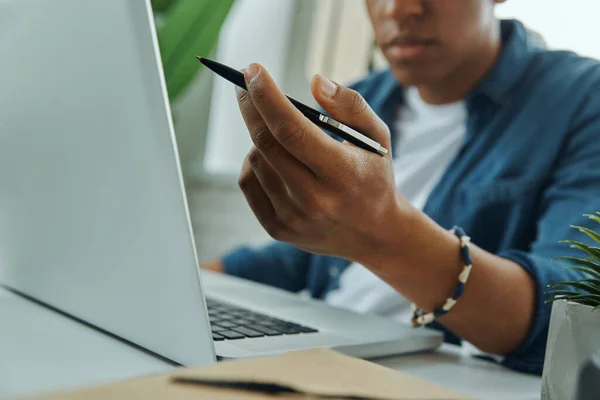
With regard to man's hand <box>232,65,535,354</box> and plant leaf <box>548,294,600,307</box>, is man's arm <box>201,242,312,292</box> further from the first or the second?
plant leaf <box>548,294,600,307</box>

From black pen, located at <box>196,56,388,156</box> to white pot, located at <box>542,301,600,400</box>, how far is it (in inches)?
6.3

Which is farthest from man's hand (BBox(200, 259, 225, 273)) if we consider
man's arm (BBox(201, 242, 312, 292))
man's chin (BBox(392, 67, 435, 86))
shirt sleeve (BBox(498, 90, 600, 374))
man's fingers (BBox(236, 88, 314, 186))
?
man's fingers (BBox(236, 88, 314, 186))

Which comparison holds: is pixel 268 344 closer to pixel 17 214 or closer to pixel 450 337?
pixel 17 214

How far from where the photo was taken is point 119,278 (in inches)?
14.8

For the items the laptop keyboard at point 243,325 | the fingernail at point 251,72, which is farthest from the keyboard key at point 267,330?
the fingernail at point 251,72

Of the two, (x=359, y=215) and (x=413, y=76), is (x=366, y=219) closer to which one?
(x=359, y=215)

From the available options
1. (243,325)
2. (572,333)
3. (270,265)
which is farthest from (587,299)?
(270,265)

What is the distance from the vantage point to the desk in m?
0.31

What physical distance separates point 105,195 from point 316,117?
14 cm

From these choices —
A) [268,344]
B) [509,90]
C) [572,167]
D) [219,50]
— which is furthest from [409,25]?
[219,50]

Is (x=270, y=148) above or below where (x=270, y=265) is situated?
above

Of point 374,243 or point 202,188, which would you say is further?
point 202,188

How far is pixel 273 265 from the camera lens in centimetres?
110

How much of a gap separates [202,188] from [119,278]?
1360mm
